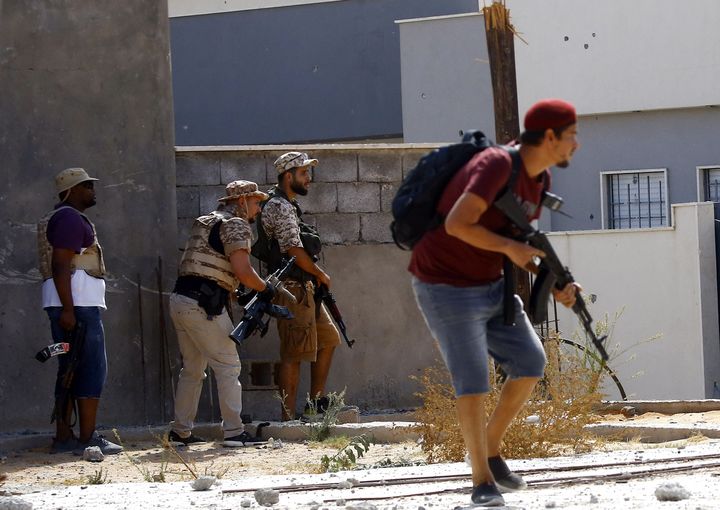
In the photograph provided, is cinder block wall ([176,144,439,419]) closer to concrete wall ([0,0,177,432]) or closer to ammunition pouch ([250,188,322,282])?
concrete wall ([0,0,177,432])

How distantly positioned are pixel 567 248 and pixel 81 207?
14.2 m

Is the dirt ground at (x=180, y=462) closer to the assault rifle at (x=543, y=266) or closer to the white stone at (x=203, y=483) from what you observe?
the white stone at (x=203, y=483)

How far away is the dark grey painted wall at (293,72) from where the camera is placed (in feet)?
98.4

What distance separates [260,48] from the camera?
101ft

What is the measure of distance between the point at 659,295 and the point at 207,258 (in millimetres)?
13155

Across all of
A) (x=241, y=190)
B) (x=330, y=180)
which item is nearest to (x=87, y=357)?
(x=241, y=190)

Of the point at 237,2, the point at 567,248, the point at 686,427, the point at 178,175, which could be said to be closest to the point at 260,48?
the point at 237,2

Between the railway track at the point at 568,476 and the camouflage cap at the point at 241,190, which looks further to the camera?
the camouflage cap at the point at 241,190

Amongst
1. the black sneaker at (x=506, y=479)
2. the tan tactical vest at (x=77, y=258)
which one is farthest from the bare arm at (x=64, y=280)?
the black sneaker at (x=506, y=479)

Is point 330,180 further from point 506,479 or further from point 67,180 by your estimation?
point 506,479

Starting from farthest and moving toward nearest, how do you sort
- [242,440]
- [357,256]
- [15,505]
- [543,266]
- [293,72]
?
[293,72] < [357,256] < [242,440] < [15,505] < [543,266]

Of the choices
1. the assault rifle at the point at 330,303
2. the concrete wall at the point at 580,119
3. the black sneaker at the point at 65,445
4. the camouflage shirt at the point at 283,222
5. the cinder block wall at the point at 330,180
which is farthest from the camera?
the concrete wall at the point at 580,119

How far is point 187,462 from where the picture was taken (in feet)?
27.4

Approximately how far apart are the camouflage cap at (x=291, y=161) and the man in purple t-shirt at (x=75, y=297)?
4.70 ft
